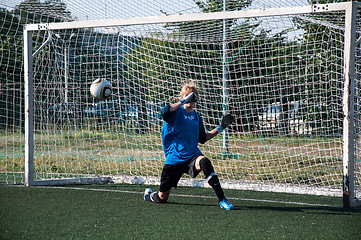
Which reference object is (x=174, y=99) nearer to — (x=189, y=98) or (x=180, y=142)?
(x=180, y=142)

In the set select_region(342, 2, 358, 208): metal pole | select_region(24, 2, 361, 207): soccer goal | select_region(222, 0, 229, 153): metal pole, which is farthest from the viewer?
select_region(222, 0, 229, 153): metal pole

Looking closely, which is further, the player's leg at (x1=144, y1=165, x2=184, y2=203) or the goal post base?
the goal post base

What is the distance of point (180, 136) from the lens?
5.37 meters

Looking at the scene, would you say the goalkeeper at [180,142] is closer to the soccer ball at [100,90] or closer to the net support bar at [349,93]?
the soccer ball at [100,90]

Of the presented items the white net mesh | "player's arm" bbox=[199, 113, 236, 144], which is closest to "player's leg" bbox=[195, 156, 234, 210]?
"player's arm" bbox=[199, 113, 236, 144]

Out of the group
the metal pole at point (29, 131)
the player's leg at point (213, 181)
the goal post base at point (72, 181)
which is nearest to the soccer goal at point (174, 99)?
the goal post base at point (72, 181)

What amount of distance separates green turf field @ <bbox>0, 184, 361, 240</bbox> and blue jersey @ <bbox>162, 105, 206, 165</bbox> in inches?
25.0

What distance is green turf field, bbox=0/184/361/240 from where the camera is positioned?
12.6 feet

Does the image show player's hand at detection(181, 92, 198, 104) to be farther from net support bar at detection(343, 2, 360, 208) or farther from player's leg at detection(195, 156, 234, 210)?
net support bar at detection(343, 2, 360, 208)

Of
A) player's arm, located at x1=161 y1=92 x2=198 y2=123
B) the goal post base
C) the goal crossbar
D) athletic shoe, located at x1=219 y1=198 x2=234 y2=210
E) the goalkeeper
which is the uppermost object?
the goal crossbar

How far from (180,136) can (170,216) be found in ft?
3.75

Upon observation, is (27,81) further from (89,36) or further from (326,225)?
(326,225)

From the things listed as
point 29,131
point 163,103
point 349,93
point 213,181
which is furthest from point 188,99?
point 163,103

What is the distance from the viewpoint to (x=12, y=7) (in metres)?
7.43
